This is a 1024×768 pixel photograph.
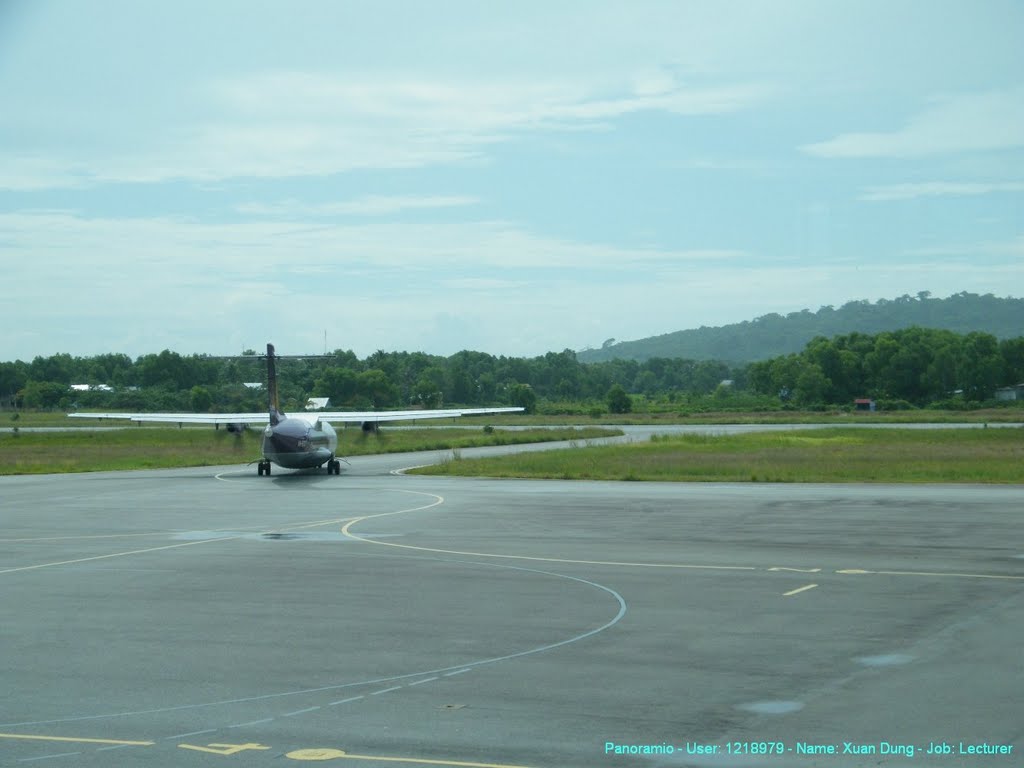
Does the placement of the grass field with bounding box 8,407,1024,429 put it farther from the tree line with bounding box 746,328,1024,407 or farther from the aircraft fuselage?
the aircraft fuselage

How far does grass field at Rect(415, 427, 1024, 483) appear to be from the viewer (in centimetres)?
4244

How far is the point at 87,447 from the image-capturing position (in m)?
82.8

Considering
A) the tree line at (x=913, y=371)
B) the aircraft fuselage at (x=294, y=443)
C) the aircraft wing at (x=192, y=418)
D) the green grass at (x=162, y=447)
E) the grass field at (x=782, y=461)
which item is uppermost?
the tree line at (x=913, y=371)

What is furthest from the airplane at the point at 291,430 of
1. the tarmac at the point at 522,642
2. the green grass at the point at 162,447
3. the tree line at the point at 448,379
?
the tree line at the point at 448,379

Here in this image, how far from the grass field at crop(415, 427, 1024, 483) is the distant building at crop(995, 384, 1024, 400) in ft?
327

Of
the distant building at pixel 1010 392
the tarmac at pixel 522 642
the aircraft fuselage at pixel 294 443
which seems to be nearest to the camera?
the tarmac at pixel 522 642

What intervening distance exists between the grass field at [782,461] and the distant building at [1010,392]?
99.6 meters

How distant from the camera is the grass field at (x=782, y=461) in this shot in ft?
139

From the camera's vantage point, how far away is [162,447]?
79.9 m

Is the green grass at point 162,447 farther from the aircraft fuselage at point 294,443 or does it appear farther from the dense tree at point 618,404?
the dense tree at point 618,404

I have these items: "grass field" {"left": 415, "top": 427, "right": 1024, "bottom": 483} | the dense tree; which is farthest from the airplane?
the dense tree

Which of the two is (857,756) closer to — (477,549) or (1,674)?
(1,674)

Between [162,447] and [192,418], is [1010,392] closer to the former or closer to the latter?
[162,447]

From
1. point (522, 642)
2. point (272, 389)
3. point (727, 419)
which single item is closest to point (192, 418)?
point (272, 389)
